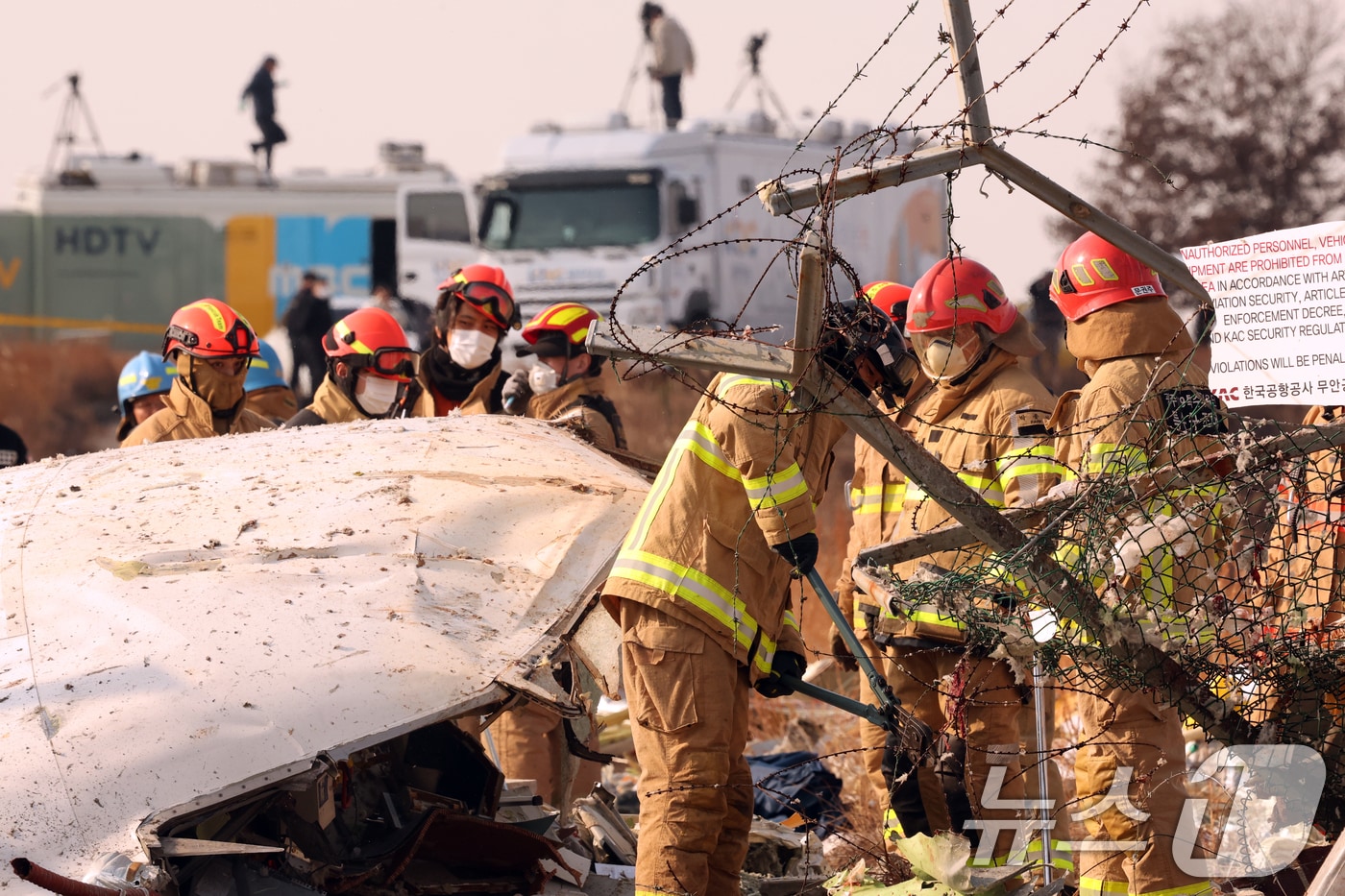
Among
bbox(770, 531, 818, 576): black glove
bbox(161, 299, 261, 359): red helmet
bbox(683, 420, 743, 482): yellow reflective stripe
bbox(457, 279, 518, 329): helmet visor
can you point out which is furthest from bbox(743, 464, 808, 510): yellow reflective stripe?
bbox(161, 299, 261, 359): red helmet

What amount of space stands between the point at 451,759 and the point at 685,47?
1719cm

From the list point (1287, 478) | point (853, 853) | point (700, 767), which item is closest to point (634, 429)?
point (853, 853)

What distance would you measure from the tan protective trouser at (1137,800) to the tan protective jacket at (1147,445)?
1.26 feet

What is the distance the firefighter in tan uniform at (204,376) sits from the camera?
696cm

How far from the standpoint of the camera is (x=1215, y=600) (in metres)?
3.70

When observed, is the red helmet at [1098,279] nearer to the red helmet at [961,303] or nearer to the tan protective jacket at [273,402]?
the red helmet at [961,303]

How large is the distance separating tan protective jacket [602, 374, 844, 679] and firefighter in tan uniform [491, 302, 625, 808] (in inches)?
41.4

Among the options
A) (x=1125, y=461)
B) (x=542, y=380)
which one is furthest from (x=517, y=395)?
(x=1125, y=461)

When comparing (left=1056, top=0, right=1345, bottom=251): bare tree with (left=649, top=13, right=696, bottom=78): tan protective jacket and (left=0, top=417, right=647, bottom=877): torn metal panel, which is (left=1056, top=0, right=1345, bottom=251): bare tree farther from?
(left=0, top=417, right=647, bottom=877): torn metal panel

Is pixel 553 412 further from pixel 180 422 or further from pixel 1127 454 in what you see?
pixel 1127 454

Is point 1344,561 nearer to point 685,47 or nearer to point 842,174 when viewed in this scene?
point 842,174

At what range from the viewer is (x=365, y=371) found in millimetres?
7250

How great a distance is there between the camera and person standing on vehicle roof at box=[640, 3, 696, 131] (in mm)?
20766

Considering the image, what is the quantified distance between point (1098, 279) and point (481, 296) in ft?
10.4
